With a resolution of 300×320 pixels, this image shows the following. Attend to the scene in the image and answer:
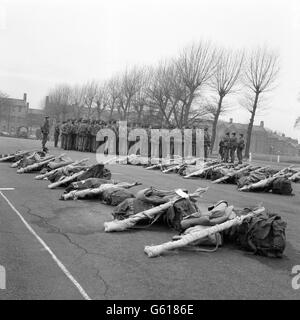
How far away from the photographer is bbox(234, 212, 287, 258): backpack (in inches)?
272

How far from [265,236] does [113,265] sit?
7.82 ft

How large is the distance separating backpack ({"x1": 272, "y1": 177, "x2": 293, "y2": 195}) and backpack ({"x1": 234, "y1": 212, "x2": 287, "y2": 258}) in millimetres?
8956

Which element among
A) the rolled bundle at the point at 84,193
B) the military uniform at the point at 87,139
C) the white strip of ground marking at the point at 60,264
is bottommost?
the white strip of ground marking at the point at 60,264

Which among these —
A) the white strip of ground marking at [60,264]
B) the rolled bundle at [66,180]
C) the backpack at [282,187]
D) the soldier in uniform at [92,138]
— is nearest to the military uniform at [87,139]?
the soldier in uniform at [92,138]

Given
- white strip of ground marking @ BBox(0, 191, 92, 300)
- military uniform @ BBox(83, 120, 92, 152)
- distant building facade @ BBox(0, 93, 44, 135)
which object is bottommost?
white strip of ground marking @ BBox(0, 191, 92, 300)

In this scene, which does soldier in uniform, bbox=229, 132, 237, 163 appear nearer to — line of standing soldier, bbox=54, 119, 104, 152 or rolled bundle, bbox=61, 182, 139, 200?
line of standing soldier, bbox=54, 119, 104, 152

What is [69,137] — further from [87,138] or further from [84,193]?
[84,193]

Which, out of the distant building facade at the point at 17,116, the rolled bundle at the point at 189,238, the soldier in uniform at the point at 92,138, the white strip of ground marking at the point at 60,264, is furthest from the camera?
the distant building facade at the point at 17,116

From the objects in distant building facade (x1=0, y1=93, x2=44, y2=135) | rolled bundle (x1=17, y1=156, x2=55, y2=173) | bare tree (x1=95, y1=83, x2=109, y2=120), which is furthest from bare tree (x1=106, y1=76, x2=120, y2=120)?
rolled bundle (x1=17, y1=156, x2=55, y2=173)

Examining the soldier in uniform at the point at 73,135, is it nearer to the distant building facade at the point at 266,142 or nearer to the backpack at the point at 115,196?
the backpack at the point at 115,196

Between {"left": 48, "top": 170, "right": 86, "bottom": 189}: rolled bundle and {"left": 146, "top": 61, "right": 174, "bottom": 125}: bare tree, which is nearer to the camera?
{"left": 48, "top": 170, "right": 86, "bottom": 189}: rolled bundle

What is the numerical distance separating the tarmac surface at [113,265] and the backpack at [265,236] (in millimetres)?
153

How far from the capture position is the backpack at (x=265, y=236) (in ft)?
22.7
